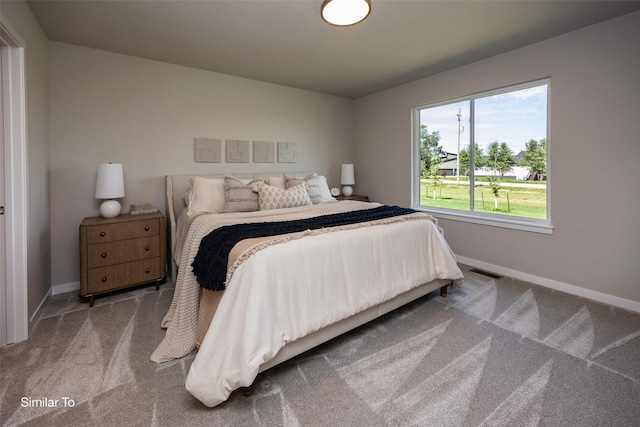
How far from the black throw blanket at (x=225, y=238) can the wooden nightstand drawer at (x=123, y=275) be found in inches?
45.3

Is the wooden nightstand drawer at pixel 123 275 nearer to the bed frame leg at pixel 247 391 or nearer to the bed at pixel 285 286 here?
the bed at pixel 285 286

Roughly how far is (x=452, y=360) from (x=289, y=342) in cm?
105

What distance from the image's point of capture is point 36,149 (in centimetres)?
246

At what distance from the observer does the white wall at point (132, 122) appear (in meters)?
2.93

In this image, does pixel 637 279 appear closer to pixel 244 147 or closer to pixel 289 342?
pixel 289 342

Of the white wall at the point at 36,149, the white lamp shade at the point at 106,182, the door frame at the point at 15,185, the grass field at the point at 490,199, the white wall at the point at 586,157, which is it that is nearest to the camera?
the door frame at the point at 15,185

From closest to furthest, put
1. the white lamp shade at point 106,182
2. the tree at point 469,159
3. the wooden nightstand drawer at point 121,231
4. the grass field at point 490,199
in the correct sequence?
the wooden nightstand drawer at point 121,231
the white lamp shade at point 106,182
the grass field at point 490,199
the tree at point 469,159

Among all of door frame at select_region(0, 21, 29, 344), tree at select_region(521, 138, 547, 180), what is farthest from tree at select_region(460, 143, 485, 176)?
door frame at select_region(0, 21, 29, 344)

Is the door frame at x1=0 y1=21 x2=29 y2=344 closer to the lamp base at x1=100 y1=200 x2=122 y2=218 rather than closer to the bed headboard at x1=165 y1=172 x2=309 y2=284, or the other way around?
the lamp base at x1=100 y1=200 x2=122 y2=218

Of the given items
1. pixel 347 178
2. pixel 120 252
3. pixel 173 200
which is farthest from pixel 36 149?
pixel 347 178

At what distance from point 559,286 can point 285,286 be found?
2.94 meters

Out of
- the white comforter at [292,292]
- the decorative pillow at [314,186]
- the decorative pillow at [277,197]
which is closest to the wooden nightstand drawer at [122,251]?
the white comforter at [292,292]

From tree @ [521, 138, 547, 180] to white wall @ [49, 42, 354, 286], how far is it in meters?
3.08

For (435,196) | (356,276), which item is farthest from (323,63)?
(356,276)
